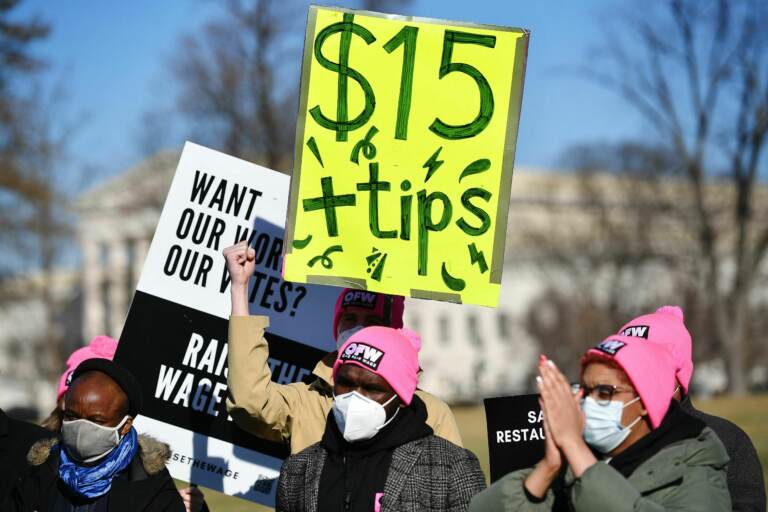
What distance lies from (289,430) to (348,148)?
1.21m

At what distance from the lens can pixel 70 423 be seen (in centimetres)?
449

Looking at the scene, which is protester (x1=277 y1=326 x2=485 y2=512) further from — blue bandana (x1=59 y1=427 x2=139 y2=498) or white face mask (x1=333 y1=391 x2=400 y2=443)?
blue bandana (x1=59 y1=427 x2=139 y2=498)

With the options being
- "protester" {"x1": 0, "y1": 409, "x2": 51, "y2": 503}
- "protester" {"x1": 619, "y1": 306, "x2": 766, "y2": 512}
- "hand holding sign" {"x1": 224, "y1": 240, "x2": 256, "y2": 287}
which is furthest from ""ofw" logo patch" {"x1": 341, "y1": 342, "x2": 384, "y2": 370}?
"protester" {"x1": 0, "y1": 409, "x2": 51, "y2": 503}

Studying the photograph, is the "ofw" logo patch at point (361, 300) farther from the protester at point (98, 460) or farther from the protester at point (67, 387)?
the protester at point (98, 460)

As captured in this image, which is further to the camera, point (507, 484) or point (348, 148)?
point (348, 148)

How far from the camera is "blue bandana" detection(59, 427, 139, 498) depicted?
4.48 meters

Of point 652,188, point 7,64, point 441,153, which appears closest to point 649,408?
point 441,153

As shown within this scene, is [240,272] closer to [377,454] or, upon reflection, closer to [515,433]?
[377,454]

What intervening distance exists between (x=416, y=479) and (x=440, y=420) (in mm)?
532

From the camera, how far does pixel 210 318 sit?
6.02 metres

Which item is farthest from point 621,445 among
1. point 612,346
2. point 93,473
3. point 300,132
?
point 300,132

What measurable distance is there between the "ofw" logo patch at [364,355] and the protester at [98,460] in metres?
0.78

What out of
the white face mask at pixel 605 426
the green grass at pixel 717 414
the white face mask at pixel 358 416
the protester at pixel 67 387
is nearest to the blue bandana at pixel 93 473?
the protester at pixel 67 387

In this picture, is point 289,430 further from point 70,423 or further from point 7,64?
point 7,64
